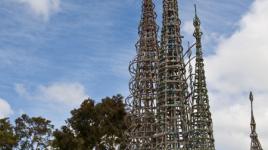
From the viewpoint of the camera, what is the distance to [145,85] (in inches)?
1671

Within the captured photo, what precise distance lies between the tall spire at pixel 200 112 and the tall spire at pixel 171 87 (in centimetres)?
63

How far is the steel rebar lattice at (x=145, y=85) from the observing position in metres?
40.9

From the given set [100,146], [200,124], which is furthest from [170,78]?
[100,146]

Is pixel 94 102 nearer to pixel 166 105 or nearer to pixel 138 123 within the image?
pixel 138 123

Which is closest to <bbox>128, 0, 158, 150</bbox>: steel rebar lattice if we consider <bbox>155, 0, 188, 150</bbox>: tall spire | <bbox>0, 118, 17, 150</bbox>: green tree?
<bbox>155, 0, 188, 150</bbox>: tall spire

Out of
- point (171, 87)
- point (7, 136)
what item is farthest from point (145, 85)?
point (7, 136)

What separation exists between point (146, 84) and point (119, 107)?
5943 mm

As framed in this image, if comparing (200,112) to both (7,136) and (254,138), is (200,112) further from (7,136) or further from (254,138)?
(7,136)

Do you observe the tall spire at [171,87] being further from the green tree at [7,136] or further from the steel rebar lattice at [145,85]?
the green tree at [7,136]

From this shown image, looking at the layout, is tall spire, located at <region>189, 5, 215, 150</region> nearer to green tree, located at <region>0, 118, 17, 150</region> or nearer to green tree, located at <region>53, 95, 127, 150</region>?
green tree, located at <region>53, 95, 127, 150</region>

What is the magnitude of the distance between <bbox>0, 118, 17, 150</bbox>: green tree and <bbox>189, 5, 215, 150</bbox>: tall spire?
16.7 m

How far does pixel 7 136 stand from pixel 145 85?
41.8ft

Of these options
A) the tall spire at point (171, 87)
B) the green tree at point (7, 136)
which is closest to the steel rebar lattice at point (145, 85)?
the tall spire at point (171, 87)

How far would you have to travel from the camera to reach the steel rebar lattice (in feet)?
134
